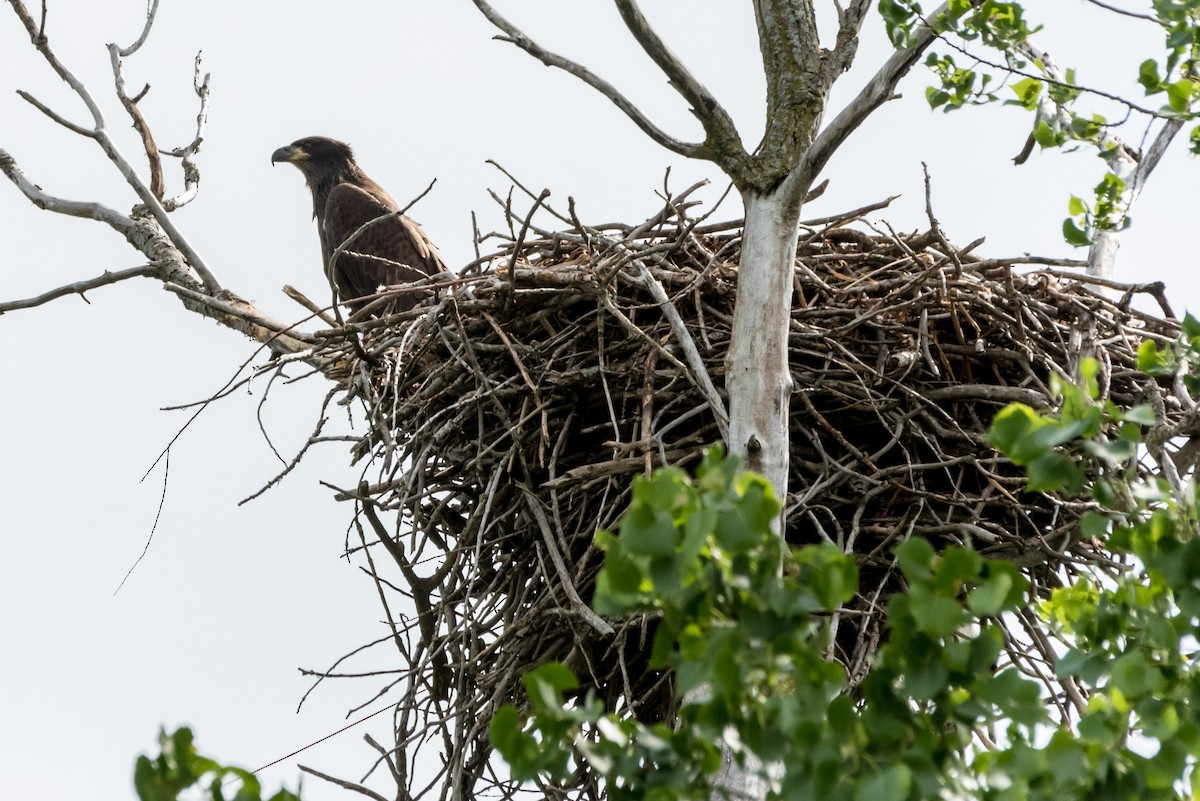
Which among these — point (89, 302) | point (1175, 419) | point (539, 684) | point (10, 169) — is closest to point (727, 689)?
point (539, 684)

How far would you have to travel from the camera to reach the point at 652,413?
4570 mm

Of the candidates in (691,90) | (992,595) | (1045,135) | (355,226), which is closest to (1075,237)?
(1045,135)

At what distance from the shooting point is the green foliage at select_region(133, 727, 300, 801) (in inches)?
87.1

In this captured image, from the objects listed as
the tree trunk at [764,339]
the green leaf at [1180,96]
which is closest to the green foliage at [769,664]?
the tree trunk at [764,339]

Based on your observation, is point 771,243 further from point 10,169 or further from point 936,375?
point 10,169

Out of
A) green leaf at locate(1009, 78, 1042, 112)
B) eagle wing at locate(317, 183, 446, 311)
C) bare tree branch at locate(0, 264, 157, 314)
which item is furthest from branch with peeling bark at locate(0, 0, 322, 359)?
green leaf at locate(1009, 78, 1042, 112)

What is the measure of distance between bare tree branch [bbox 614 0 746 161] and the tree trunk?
0.51 ft

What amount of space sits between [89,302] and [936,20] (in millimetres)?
3609

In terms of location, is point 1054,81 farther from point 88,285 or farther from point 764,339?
point 88,285

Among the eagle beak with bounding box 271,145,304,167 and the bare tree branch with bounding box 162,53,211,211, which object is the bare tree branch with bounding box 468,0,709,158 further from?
the eagle beak with bounding box 271,145,304,167

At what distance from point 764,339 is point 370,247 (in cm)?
441

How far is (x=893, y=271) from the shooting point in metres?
4.84

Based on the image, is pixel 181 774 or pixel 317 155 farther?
pixel 317 155

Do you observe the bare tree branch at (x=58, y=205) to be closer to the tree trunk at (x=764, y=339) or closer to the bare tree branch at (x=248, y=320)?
the bare tree branch at (x=248, y=320)
